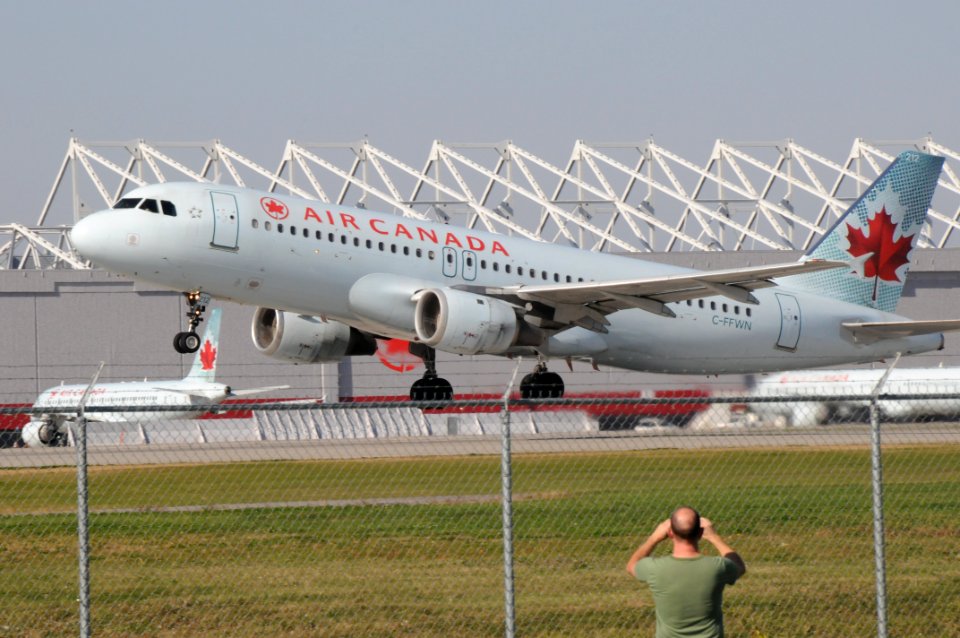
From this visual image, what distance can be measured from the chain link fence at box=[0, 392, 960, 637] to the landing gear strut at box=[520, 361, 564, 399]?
5118mm

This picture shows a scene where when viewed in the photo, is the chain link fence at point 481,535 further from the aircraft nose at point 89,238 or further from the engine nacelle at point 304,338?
the engine nacelle at point 304,338

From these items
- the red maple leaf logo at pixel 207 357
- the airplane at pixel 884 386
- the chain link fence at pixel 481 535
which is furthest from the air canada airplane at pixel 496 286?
the red maple leaf logo at pixel 207 357

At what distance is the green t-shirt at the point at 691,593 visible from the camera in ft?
29.8

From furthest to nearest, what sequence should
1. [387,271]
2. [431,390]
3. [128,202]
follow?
1. [431,390]
2. [387,271]
3. [128,202]

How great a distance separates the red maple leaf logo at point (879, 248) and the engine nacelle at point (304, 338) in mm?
14382

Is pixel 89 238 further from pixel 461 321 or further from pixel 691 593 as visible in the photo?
pixel 691 593

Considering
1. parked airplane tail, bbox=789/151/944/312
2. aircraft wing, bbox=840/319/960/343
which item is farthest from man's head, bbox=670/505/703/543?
parked airplane tail, bbox=789/151/944/312

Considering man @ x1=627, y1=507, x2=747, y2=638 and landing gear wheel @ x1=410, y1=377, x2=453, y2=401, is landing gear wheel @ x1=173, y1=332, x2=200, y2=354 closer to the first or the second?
landing gear wheel @ x1=410, y1=377, x2=453, y2=401

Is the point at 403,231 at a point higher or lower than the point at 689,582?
higher

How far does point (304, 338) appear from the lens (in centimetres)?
3491

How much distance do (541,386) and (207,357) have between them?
23025 millimetres

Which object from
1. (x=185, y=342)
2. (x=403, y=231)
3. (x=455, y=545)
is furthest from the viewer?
(x=403, y=231)

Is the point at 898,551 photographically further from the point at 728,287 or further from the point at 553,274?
the point at 553,274

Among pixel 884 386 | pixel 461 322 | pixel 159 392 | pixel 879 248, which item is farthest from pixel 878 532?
pixel 159 392
